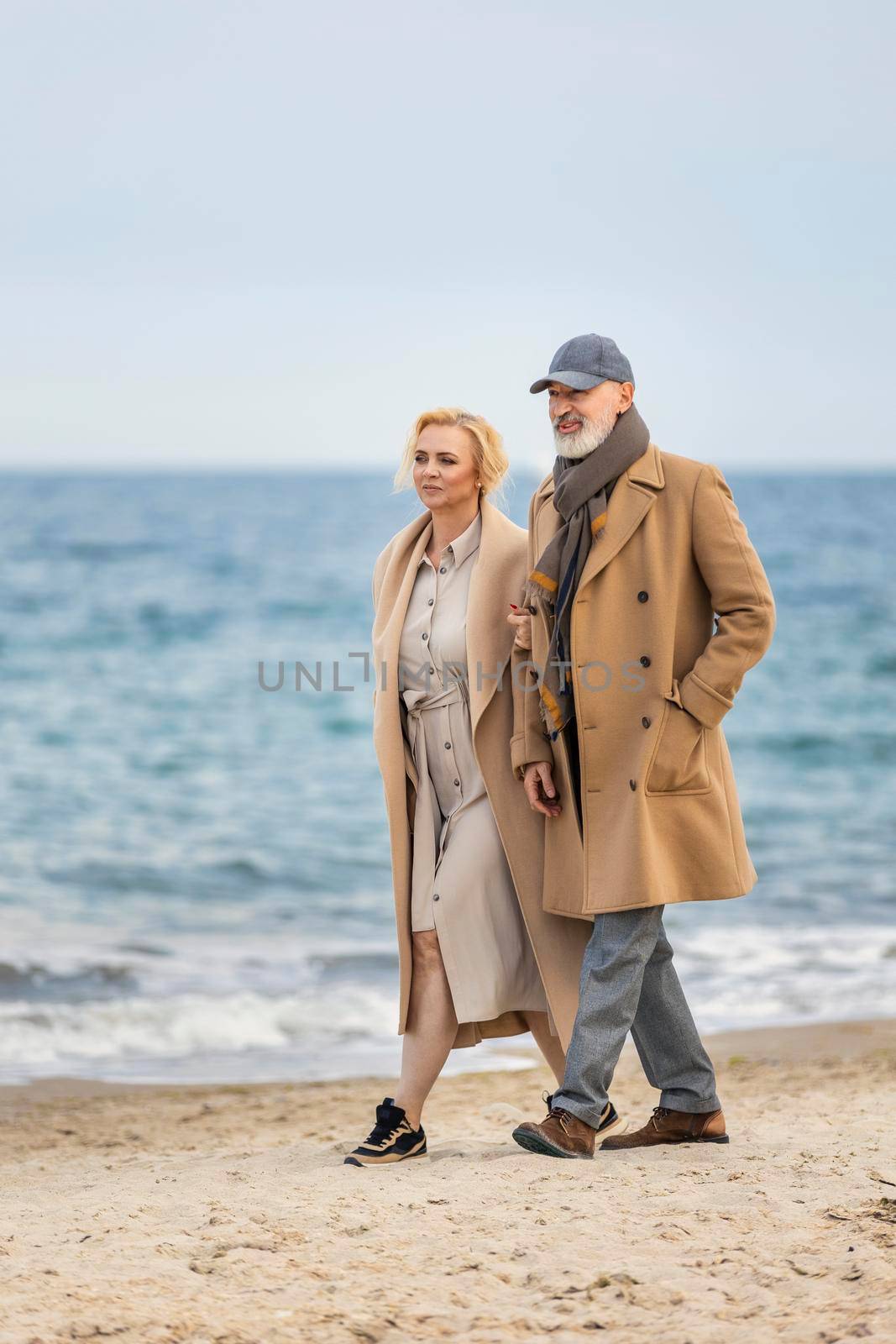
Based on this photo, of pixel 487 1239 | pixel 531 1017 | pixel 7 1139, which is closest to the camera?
pixel 487 1239

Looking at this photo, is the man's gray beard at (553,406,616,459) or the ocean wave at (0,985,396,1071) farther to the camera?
the ocean wave at (0,985,396,1071)

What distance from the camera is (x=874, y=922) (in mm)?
8297

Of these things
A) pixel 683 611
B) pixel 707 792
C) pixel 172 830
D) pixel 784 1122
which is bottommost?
pixel 172 830

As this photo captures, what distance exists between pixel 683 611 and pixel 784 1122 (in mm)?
1706

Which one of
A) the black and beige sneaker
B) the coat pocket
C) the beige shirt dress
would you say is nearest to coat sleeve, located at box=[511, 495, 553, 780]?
the beige shirt dress

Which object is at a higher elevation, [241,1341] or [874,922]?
[241,1341]

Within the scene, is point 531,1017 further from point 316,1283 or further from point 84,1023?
point 84,1023

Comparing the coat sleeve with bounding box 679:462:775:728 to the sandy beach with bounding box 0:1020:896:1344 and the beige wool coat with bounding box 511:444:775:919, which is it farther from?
the sandy beach with bounding box 0:1020:896:1344

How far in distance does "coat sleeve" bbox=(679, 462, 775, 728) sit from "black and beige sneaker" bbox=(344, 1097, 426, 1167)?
4.38ft

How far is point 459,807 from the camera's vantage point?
12.5ft

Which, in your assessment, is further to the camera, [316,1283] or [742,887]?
[742,887]

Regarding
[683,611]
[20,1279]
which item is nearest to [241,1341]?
[20,1279]

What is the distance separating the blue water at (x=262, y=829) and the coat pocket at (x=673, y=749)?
4.17 ft

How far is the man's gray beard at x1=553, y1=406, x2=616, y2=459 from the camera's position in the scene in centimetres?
351
